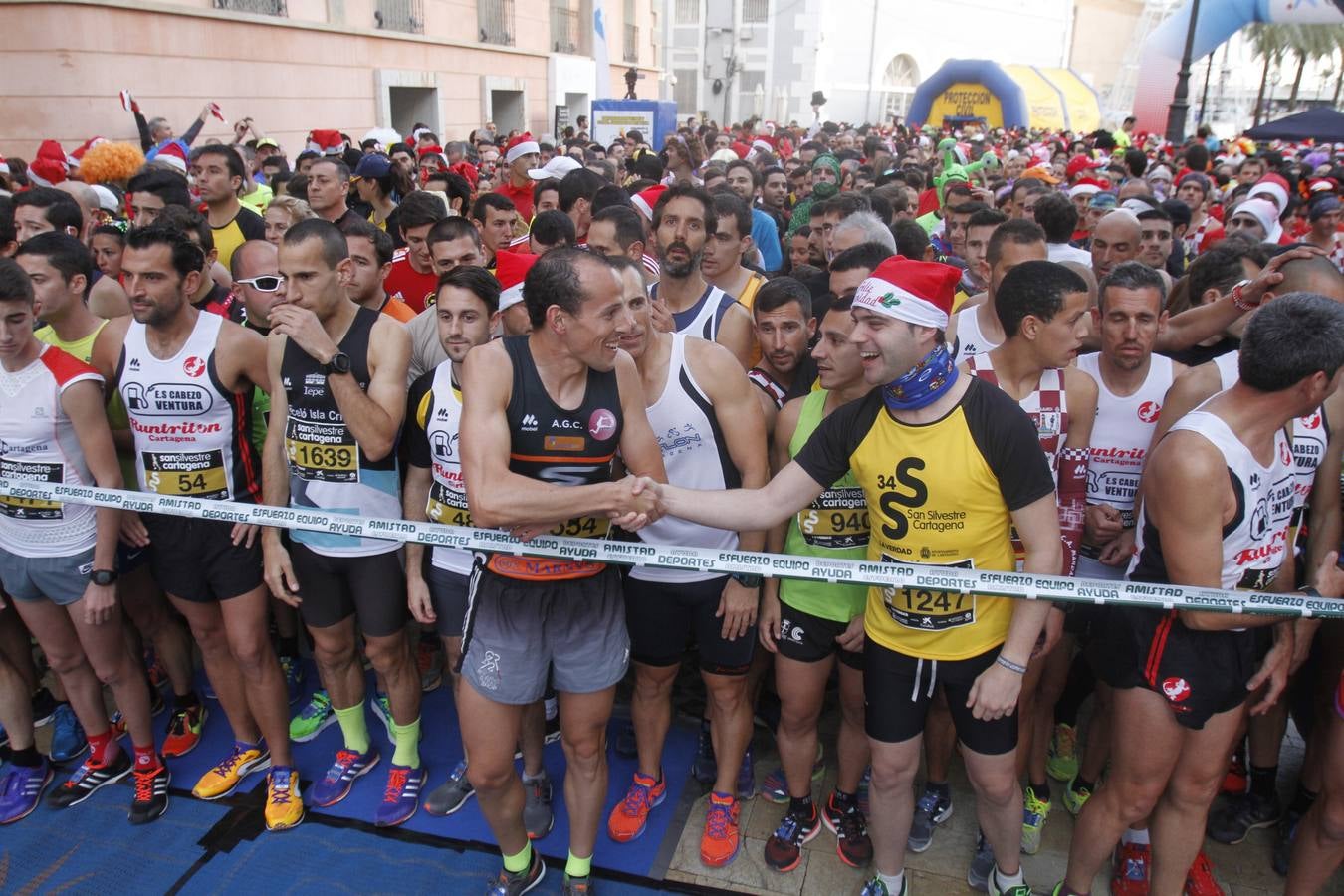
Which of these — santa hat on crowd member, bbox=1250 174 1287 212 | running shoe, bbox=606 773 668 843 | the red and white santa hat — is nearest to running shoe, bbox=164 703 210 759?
running shoe, bbox=606 773 668 843

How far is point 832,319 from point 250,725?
3172 millimetres

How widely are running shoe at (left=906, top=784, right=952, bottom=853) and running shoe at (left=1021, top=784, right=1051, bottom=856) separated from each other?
1.01 ft

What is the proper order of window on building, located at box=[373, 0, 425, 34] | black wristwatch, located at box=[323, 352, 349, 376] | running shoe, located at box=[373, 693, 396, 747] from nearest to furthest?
black wristwatch, located at box=[323, 352, 349, 376], running shoe, located at box=[373, 693, 396, 747], window on building, located at box=[373, 0, 425, 34]

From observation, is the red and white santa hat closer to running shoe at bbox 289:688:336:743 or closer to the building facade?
running shoe at bbox 289:688:336:743

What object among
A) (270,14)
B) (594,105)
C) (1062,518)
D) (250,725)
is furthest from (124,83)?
(1062,518)

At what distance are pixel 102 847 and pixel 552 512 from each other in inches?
104

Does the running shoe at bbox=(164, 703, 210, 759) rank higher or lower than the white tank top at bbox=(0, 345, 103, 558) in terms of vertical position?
lower

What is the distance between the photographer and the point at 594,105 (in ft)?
64.4

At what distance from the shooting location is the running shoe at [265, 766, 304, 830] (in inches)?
149

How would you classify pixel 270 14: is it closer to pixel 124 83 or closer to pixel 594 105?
pixel 124 83

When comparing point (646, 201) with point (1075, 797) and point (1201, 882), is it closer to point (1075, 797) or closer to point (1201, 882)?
point (1075, 797)

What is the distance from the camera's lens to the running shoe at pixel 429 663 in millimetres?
4910

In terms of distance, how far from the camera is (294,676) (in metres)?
4.95

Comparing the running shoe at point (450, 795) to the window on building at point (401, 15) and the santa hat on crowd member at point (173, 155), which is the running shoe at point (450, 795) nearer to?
the santa hat on crowd member at point (173, 155)
